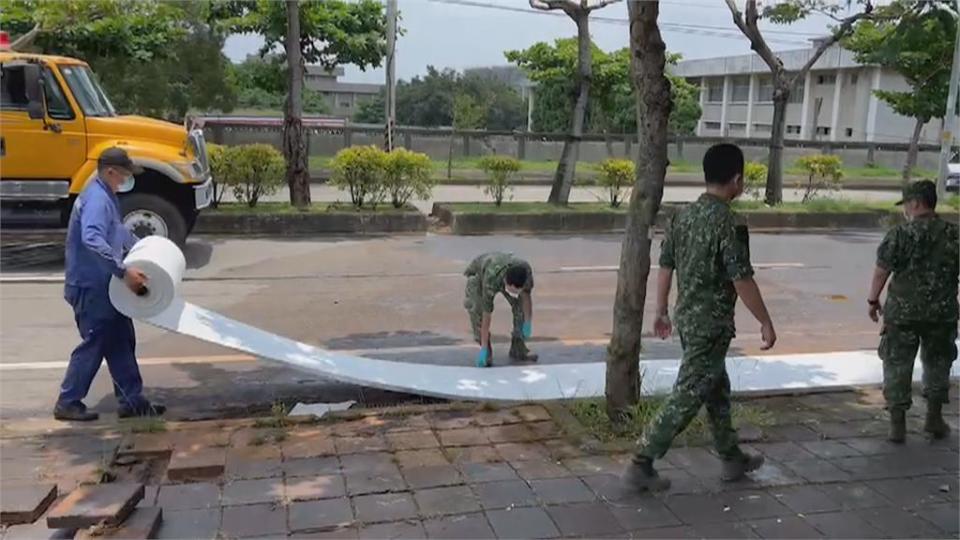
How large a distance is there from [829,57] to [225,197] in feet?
114

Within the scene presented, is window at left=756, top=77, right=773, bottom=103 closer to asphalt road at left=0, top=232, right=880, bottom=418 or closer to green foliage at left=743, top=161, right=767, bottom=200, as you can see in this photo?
green foliage at left=743, top=161, right=767, bottom=200

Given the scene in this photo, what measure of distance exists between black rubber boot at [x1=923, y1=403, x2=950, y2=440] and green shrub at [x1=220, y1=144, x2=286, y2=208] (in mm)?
10649

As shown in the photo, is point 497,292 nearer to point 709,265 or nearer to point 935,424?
point 709,265

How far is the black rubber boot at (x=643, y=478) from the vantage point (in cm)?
371

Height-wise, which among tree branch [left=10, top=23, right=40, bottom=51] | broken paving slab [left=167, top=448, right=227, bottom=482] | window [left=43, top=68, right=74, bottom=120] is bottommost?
broken paving slab [left=167, top=448, right=227, bottom=482]

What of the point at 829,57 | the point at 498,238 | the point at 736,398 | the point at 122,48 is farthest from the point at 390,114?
the point at 829,57

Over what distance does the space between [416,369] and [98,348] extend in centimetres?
192

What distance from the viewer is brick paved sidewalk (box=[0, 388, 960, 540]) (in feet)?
11.2

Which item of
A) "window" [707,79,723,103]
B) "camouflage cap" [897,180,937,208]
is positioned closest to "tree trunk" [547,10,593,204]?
"camouflage cap" [897,180,937,208]

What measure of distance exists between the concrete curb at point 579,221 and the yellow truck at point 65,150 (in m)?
4.69

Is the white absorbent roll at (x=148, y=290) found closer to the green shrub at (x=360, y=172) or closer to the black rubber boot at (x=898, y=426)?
the black rubber boot at (x=898, y=426)

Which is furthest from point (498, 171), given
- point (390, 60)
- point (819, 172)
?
point (819, 172)

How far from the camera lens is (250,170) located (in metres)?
13.0

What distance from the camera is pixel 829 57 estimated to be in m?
40.2
